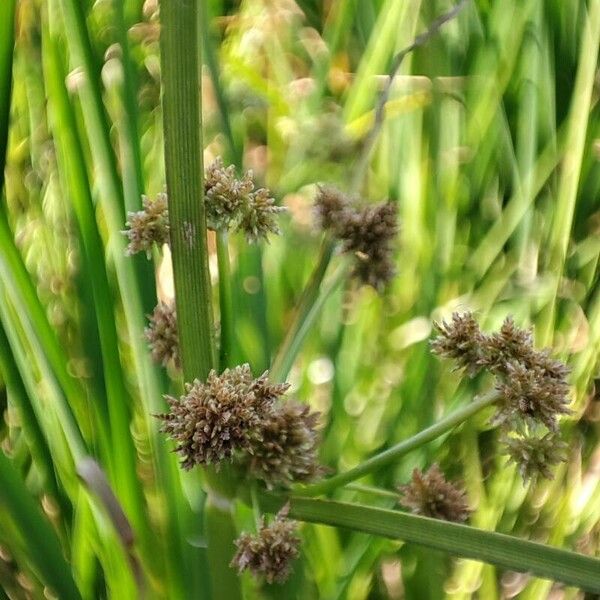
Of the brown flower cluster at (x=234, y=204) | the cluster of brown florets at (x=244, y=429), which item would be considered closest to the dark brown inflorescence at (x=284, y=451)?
the cluster of brown florets at (x=244, y=429)

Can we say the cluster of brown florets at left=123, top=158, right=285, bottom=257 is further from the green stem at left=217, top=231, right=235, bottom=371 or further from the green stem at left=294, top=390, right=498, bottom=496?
the green stem at left=294, top=390, right=498, bottom=496

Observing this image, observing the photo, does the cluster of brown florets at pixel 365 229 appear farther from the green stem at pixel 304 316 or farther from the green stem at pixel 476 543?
the green stem at pixel 476 543

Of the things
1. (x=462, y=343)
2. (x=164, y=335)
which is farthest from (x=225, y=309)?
(x=462, y=343)

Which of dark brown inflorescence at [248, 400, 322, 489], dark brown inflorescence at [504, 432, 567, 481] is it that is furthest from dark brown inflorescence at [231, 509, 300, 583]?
dark brown inflorescence at [504, 432, 567, 481]

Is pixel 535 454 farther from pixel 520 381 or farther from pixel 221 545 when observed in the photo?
pixel 221 545

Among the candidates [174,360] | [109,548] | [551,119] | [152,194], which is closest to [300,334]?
[174,360]

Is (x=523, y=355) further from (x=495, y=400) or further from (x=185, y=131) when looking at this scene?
(x=185, y=131)
